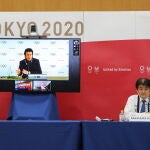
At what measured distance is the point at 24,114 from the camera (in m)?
4.62

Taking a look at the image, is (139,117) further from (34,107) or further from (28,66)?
(28,66)

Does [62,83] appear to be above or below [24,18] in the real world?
below

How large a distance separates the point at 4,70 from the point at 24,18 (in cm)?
81

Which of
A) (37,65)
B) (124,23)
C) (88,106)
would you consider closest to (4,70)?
(37,65)

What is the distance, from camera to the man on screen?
482 cm
